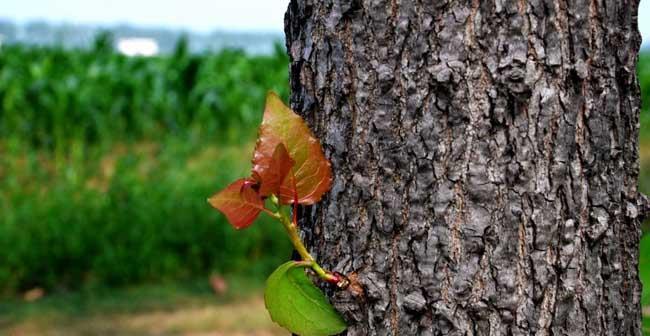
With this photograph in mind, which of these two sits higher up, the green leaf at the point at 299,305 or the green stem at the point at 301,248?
the green stem at the point at 301,248

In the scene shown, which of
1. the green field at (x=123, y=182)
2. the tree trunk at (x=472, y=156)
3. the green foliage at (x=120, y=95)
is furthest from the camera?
the green foliage at (x=120, y=95)

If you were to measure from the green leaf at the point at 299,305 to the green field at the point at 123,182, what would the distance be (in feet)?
11.0

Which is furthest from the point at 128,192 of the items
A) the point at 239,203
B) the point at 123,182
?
the point at 239,203

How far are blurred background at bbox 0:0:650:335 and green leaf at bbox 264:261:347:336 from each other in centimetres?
329

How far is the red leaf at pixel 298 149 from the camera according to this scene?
1147 mm

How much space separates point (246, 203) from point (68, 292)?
4.10 m

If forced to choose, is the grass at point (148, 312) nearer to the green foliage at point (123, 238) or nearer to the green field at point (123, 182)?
the green field at point (123, 182)

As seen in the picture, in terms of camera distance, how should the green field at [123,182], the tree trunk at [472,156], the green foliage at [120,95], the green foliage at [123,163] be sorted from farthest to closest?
the green foliage at [120,95] < the green foliage at [123,163] < the green field at [123,182] < the tree trunk at [472,156]

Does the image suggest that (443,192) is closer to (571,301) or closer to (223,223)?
(571,301)

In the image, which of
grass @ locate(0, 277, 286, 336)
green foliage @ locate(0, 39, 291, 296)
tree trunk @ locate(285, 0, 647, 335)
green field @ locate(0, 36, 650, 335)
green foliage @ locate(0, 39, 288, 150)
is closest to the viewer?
tree trunk @ locate(285, 0, 647, 335)

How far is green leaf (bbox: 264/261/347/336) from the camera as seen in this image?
1147 millimetres

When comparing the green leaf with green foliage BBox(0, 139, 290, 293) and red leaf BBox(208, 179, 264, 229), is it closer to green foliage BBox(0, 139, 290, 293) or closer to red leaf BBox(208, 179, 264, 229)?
red leaf BBox(208, 179, 264, 229)

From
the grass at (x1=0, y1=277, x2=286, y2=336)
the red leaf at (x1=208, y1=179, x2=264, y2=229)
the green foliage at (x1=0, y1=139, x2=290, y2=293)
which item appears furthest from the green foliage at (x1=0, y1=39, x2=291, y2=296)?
the red leaf at (x1=208, y1=179, x2=264, y2=229)

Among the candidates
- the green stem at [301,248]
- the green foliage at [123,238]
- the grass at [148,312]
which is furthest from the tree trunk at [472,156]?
Answer: the green foliage at [123,238]
